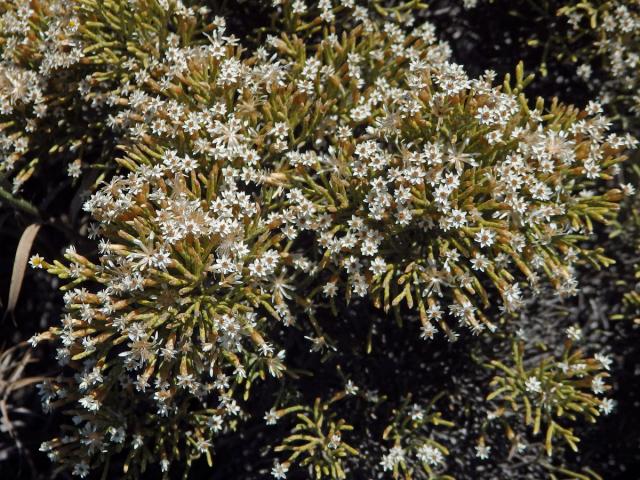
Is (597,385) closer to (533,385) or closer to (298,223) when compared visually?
(533,385)

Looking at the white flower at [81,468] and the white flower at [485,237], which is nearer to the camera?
the white flower at [485,237]

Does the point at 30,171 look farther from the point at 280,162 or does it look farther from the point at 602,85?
the point at 602,85

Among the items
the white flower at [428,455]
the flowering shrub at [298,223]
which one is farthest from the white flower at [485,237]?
the white flower at [428,455]

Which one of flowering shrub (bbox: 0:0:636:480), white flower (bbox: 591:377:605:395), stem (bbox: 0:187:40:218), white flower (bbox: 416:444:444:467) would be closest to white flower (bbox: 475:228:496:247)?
flowering shrub (bbox: 0:0:636:480)

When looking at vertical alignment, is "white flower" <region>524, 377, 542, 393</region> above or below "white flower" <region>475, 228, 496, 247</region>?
below

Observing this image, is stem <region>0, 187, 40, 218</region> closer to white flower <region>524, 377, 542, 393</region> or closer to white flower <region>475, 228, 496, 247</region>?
white flower <region>475, 228, 496, 247</region>

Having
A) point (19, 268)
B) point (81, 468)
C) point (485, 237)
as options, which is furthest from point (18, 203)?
point (485, 237)

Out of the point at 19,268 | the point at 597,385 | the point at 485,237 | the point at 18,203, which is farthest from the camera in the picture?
the point at 18,203

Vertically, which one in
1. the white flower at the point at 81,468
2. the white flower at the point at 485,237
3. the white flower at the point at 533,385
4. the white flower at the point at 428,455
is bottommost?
the white flower at the point at 81,468

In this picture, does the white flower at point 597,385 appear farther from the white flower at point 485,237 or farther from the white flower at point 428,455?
the white flower at point 485,237
